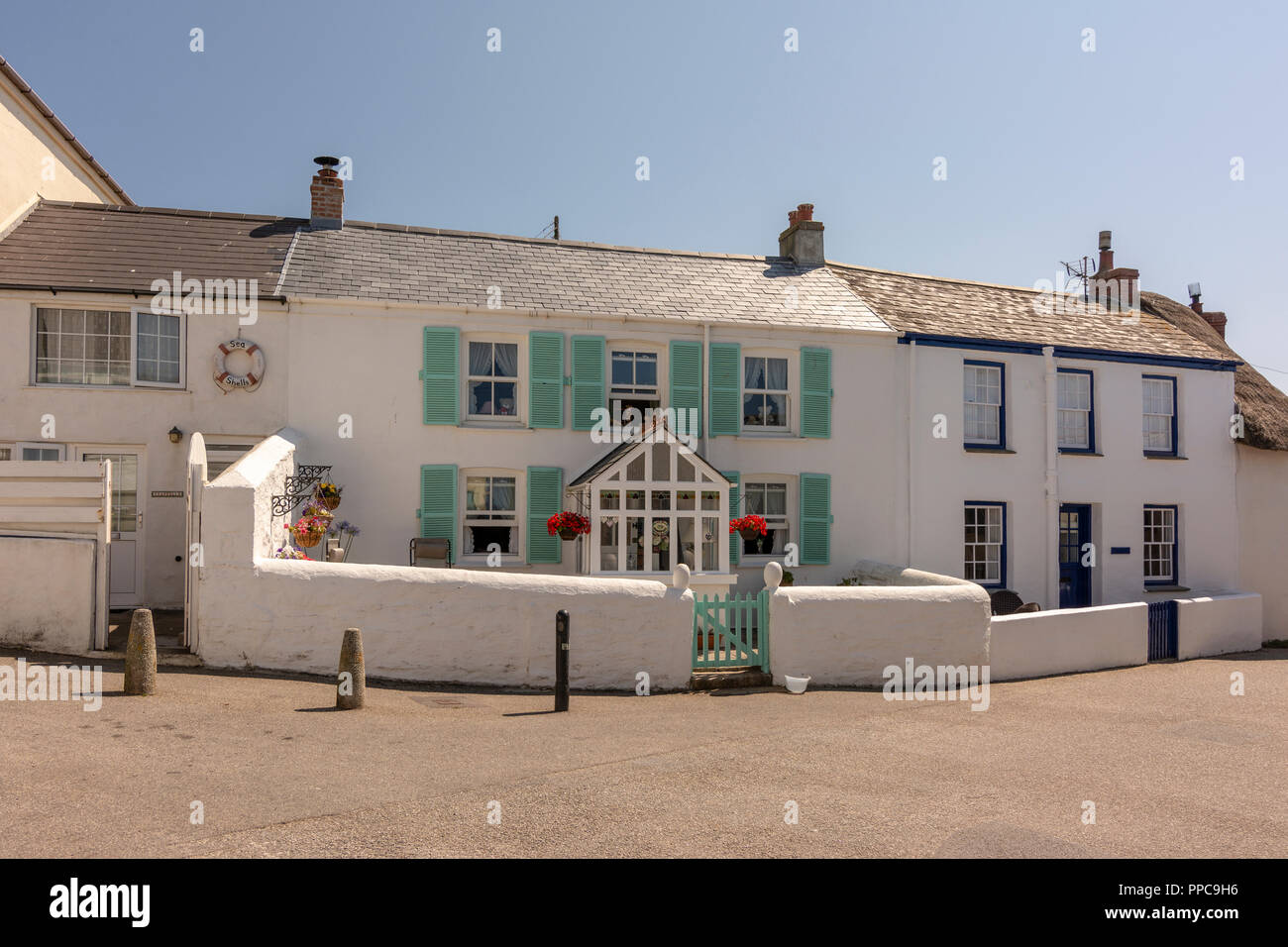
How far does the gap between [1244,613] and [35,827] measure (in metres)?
18.9

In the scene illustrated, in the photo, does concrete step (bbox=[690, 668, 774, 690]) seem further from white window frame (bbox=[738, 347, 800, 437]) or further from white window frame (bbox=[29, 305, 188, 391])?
white window frame (bbox=[29, 305, 188, 391])

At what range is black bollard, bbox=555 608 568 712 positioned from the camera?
9682mm

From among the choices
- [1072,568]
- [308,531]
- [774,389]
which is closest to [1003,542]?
[1072,568]

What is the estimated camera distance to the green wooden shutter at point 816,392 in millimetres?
16750

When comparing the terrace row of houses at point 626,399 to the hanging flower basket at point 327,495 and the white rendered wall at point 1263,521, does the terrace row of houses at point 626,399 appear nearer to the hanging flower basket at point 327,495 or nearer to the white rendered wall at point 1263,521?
the white rendered wall at point 1263,521

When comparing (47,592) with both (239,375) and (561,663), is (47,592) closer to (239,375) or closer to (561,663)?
(239,375)

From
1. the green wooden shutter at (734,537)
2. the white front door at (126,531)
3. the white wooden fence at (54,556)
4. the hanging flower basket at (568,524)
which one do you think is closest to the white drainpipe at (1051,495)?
the green wooden shutter at (734,537)

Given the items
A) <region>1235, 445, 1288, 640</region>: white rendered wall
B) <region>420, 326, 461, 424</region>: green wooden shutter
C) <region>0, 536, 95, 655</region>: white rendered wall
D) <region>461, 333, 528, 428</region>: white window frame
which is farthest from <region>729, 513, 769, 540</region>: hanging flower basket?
<region>1235, 445, 1288, 640</region>: white rendered wall

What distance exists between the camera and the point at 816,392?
16.8 meters

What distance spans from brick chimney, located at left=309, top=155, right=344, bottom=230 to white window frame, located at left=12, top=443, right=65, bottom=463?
209 inches
